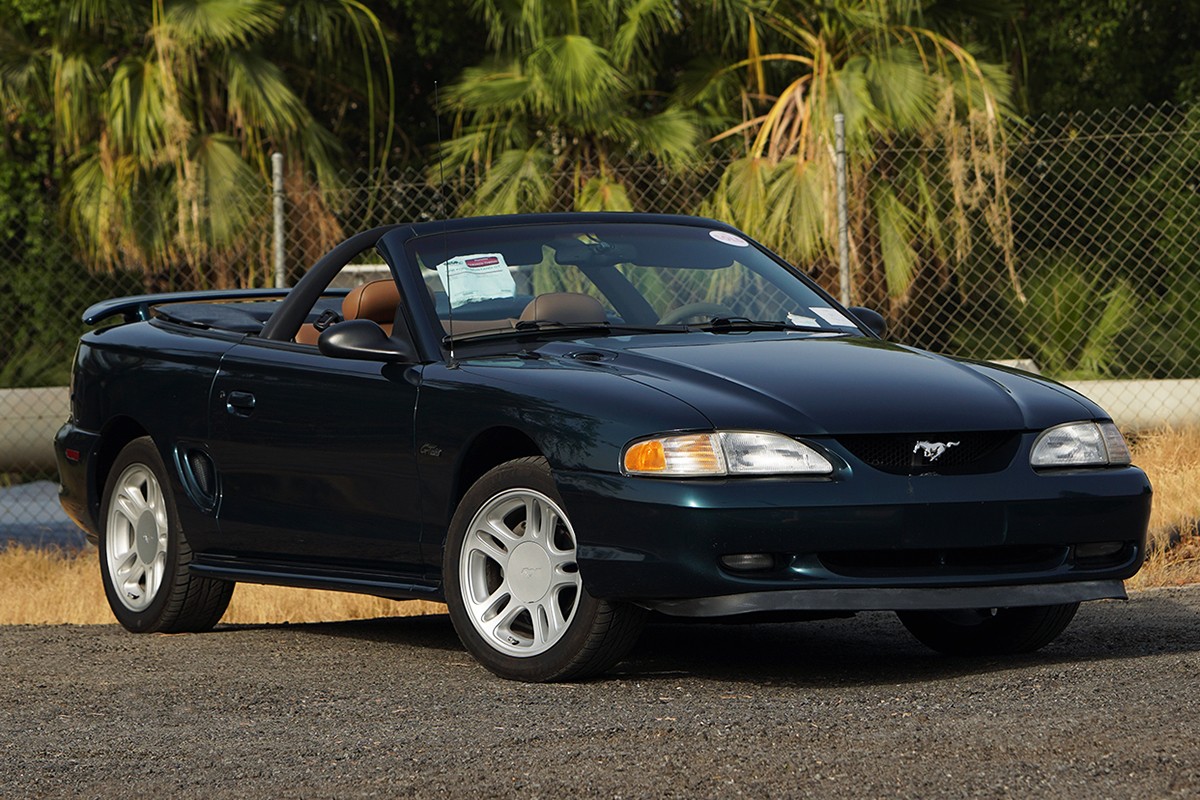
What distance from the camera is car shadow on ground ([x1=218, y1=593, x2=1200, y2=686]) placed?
6246 millimetres

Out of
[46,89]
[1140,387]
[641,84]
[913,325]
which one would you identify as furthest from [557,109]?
[1140,387]

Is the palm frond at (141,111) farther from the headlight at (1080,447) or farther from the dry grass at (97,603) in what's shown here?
the headlight at (1080,447)

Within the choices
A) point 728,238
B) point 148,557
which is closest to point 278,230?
point 148,557

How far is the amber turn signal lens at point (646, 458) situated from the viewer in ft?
18.5

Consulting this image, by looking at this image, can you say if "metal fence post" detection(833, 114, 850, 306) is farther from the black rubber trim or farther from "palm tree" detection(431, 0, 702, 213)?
Answer: the black rubber trim

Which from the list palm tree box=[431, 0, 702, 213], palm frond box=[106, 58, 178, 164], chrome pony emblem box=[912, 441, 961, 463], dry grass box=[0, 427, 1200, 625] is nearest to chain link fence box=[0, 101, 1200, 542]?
palm tree box=[431, 0, 702, 213]

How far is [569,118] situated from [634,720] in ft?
40.8

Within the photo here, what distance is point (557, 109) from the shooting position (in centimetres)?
1728

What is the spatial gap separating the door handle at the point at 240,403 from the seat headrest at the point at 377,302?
555 mm

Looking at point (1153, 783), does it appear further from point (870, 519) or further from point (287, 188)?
point (287, 188)

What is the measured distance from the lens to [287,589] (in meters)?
10.3

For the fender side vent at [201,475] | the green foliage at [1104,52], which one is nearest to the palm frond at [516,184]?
the green foliage at [1104,52]

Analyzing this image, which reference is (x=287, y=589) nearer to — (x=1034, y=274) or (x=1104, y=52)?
(x=1034, y=274)

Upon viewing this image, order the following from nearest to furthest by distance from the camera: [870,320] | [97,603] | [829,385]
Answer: [829,385]
[870,320]
[97,603]
